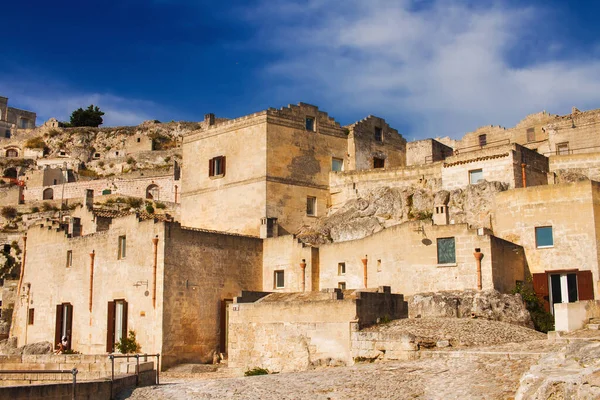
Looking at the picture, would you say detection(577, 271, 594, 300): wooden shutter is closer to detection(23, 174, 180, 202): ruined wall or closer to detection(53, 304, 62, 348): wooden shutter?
detection(53, 304, 62, 348): wooden shutter

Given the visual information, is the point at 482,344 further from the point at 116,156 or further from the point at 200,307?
the point at 116,156

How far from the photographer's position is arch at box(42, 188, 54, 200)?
227 feet

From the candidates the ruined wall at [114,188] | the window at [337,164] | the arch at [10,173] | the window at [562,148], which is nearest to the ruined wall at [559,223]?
the window at [562,148]

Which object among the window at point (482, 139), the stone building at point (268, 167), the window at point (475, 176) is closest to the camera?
the window at point (475, 176)

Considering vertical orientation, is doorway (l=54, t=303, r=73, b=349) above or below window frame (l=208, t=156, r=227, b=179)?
below

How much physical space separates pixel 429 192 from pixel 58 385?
77.5ft

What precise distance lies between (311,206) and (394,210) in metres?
4.96

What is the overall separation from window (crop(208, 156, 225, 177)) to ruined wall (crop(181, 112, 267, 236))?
9.2 inches

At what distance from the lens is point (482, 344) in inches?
871

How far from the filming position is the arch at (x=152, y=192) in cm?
6600

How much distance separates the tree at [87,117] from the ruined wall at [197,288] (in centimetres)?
6145

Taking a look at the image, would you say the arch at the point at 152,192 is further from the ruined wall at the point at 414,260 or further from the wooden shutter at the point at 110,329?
the ruined wall at the point at 414,260

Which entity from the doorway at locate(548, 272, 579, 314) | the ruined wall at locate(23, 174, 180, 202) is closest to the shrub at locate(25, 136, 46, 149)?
the ruined wall at locate(23, 174, 180, 202)

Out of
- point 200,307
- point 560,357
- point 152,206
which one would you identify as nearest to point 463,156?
point 200,307
